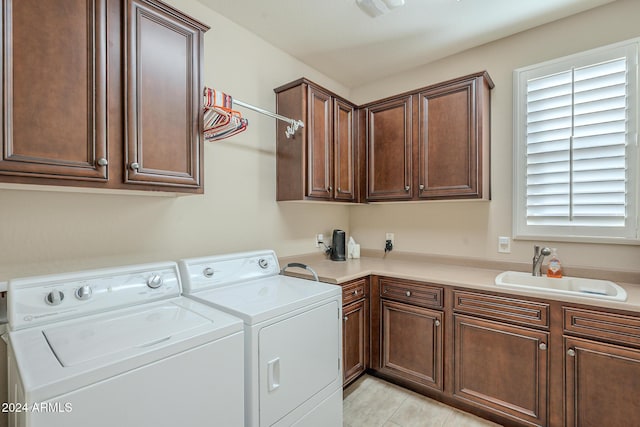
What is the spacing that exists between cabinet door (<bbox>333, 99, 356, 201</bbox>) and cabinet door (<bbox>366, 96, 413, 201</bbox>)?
150 millimetres

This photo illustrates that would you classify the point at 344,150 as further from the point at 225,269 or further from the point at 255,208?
the point at 225,269

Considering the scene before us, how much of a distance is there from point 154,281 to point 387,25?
2.24m

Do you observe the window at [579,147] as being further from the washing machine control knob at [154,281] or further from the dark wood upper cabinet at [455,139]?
the washing machine control knob at [154,281]

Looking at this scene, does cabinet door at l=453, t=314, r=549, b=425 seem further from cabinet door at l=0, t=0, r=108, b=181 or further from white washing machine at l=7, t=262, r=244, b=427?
cabinet door at l=0, t=0, r=108, b=181

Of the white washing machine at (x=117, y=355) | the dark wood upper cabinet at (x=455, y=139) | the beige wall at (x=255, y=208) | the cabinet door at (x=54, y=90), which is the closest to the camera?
the white washing machine at (x=117, y=355)

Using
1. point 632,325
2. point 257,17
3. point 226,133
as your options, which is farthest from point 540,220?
point 257,17

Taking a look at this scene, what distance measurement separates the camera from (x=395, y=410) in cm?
207

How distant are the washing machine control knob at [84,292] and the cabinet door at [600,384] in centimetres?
235

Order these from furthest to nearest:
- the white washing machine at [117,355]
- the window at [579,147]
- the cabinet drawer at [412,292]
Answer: the cabinet drawer at [412,292] < the window at [579,147] < the white washing machine at [117,355]

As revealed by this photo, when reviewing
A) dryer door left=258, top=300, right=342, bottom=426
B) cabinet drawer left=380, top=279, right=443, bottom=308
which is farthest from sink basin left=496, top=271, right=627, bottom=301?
dryer door left=258, top=300, right=342, bottom=426

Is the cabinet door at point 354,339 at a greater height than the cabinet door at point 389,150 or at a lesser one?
lesser

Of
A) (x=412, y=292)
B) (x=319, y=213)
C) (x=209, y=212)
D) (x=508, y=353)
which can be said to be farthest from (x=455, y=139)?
(x=209, y=212)

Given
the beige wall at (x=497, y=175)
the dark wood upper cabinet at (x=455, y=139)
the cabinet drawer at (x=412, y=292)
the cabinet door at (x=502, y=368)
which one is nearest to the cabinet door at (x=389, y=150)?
the dark wood upper cabinet at (x=455, y=139)

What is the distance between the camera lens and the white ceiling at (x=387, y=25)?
202 cm
